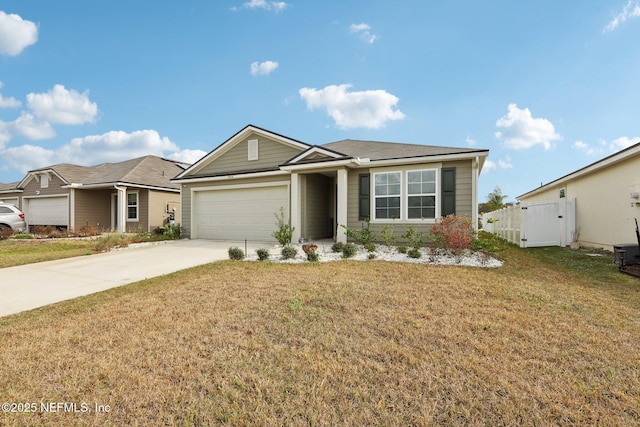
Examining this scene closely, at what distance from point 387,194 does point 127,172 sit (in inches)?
608

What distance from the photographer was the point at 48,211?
1903cm

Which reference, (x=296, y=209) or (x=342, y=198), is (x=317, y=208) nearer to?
(x=296, y=209)

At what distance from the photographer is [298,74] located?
13109 millimetres

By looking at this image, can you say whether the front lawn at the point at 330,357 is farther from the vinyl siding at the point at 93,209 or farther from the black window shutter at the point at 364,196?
the vinyl siding at the point at 93,209

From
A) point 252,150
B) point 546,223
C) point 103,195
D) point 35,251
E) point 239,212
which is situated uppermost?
point 252,150

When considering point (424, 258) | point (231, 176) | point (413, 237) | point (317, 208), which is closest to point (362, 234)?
point (413, 237)

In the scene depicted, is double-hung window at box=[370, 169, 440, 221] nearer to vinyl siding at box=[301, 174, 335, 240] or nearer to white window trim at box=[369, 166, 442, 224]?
white window trim at box=[369, 166, 442, 224]

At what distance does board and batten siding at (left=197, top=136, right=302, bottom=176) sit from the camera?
1246 cm

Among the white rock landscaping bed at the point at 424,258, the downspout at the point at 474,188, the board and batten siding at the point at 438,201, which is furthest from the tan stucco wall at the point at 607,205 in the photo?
the white rock landscaping bed at the point at 424,258

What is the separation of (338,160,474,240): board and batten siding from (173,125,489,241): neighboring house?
3 cm

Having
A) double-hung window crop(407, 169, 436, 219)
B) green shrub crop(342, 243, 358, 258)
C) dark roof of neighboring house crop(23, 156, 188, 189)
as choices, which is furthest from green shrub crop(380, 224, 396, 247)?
dark roof of neighboring house crop(23, 156, 188, 189)

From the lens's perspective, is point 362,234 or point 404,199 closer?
point 362,234

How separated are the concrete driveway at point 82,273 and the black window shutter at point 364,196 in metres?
5.02

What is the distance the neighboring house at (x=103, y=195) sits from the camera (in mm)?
16344
